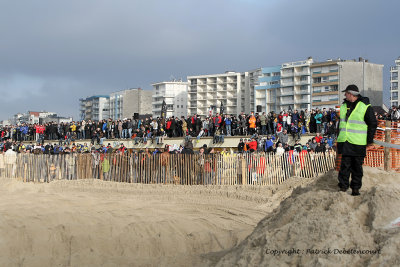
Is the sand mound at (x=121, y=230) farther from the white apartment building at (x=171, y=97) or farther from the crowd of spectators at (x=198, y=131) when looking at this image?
the white apartment building at (x=171, y=97)

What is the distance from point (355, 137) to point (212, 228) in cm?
470

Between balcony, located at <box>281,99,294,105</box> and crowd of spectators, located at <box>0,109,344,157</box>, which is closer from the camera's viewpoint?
crowd of spectators, located at <box>0,109,344,157</box>

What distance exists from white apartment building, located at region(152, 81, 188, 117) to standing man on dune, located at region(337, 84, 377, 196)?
460 ft

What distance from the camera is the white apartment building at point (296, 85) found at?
388 feet

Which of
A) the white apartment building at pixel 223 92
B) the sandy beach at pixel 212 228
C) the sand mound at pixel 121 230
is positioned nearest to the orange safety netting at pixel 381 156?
the sand mound at pixel 121 230

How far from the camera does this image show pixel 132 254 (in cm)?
831

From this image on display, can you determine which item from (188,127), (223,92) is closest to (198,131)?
(188,127)

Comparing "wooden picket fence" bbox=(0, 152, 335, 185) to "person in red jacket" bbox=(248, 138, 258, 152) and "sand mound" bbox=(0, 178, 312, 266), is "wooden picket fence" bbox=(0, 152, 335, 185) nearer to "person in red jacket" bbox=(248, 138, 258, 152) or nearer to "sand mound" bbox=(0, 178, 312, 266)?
"sand mound" bbox=(0, 178, 312, 266)

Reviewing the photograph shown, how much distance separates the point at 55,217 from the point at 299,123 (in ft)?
53.7

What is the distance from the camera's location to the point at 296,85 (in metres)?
119

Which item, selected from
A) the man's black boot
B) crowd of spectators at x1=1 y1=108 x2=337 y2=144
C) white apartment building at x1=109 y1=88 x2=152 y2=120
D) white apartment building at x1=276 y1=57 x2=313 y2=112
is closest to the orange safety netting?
the man's black boot

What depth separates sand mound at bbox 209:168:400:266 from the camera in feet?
16.2

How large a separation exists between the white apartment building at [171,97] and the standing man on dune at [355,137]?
140 metres

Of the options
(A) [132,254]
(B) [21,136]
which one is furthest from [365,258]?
(B) [21,136]
